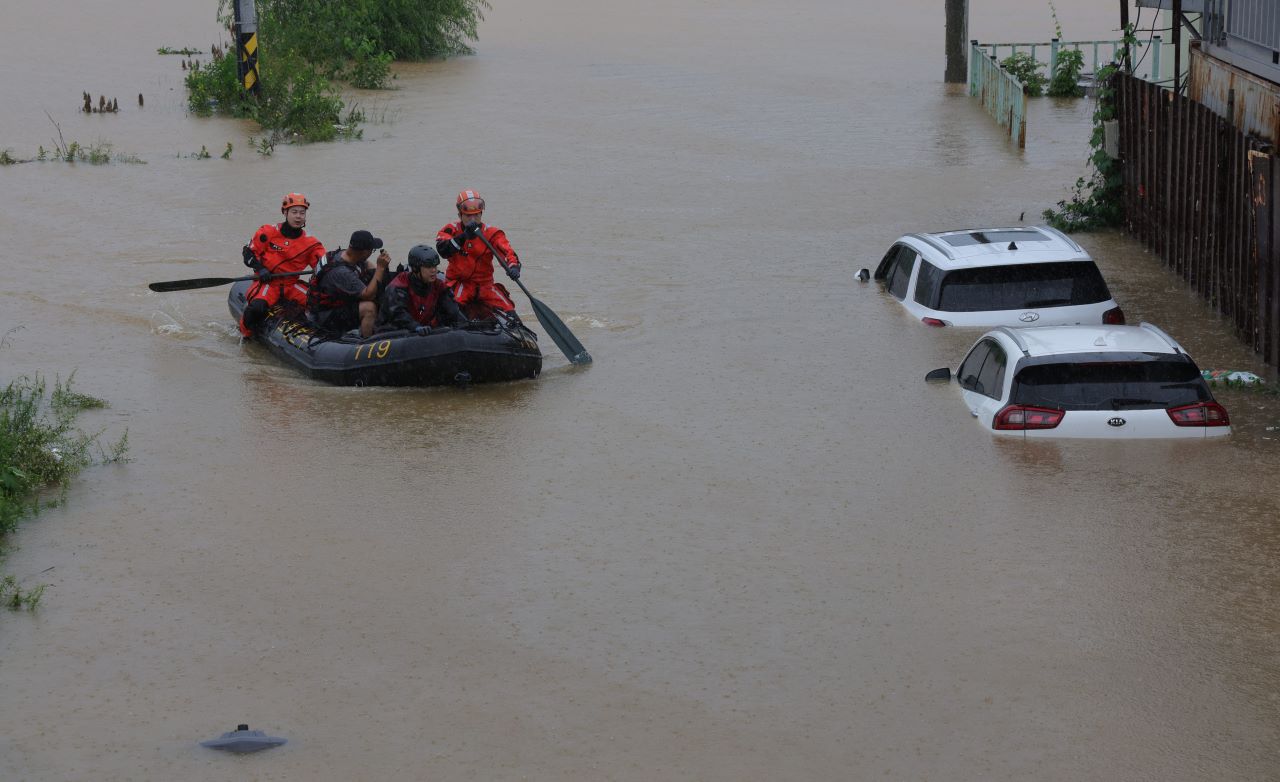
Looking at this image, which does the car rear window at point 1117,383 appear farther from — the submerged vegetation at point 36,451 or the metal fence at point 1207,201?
the submerged vegetation at point 36,451

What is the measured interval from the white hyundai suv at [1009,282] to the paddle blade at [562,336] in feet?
10.7

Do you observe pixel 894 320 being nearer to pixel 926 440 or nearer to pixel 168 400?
pixel 926 440

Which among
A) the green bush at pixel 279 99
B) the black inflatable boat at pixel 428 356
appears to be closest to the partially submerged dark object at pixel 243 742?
the black inflatable boat at pixel 428 356

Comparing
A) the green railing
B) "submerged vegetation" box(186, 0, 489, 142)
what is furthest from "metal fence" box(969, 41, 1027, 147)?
"submerged vegetation" box(186, 0, 489, 142)

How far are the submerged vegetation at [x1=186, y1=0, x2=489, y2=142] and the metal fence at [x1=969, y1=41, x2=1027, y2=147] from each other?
37.7 ft

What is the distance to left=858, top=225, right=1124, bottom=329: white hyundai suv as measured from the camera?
50.4ft

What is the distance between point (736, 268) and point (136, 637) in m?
11.7

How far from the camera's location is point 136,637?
35.0 feet

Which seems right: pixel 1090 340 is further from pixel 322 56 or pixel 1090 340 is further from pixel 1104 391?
pixel 322 56

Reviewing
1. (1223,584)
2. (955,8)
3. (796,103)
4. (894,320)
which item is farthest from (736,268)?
(955,8)

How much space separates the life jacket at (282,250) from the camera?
17484mm

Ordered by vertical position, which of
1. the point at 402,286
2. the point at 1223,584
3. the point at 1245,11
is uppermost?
the point at 1245,11

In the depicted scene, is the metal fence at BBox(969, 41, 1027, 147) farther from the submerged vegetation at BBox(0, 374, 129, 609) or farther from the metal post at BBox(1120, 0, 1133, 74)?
the submerged vegetation at BBox(0, 374, 129, 609)

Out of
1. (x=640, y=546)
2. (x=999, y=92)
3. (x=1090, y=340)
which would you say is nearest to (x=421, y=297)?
(x=640, y=546)
